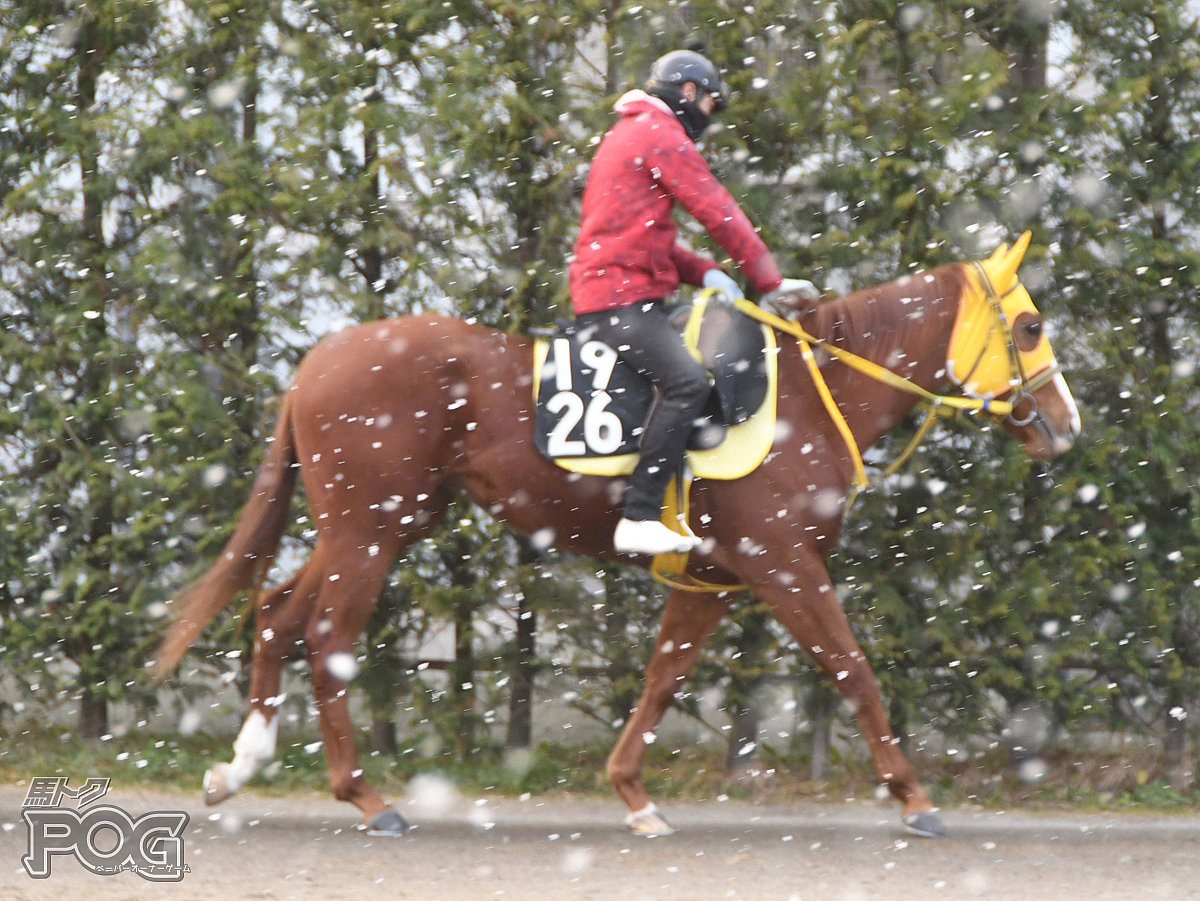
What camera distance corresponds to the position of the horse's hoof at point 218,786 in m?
4.90

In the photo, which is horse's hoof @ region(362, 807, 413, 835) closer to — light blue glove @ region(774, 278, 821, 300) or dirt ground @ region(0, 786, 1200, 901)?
dirt ground @ region(0, 786, 1200, 901)

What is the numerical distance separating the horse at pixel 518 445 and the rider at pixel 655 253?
11.0 inches

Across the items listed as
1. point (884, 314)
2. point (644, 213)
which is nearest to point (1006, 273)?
point (884, 314)

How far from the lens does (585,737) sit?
6.12 m

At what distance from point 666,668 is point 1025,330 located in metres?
2.01

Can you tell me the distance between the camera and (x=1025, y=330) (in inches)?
194

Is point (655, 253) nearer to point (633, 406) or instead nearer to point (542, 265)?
point (633, 406)

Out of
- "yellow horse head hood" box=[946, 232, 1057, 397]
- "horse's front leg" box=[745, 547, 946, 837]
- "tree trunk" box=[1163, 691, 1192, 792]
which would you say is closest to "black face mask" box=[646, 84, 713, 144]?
"yellow horse head hood" box=[946, 232, 1057, 397]

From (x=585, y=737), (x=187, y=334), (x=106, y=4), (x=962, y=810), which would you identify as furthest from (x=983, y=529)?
(x=106, y=4)

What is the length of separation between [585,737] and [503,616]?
0.75 metres

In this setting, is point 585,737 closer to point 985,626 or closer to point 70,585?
point 985,626

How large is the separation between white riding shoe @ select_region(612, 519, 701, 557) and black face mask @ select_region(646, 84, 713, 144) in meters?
1.58

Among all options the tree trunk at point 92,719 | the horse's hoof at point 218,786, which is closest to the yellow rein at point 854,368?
the horse's hoof at point 218,786

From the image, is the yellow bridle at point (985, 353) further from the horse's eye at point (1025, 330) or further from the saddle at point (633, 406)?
the saddle at point (633, 406)
